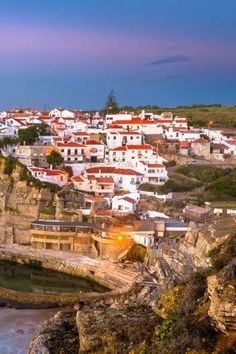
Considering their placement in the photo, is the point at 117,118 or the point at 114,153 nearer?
the point at 114,153

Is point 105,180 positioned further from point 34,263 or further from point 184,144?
point 184,144

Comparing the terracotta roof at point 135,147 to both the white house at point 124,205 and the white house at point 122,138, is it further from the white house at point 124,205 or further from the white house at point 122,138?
the white house at point 124,205

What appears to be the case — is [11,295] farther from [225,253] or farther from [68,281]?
[225,253]

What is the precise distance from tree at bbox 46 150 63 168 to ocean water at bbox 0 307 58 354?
15843 millimetres

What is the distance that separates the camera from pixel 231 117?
51375 mm

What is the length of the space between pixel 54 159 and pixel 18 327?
17866 millimetres

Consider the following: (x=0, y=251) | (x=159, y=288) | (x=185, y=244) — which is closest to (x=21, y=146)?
(x=0, y=251)

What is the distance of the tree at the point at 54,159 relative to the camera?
34838 millimetres

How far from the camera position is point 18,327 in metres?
17.8

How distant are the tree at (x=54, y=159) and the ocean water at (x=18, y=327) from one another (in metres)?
15.8

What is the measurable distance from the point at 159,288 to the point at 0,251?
9959 millimetres

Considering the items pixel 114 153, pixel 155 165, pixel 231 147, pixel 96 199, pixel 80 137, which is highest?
pixel 80 137

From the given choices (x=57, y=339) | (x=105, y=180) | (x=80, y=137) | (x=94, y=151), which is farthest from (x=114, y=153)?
(x=57, y=339)

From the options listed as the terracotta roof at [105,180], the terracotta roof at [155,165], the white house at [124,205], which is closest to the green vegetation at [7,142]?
the terracotta roof at [105,180]
